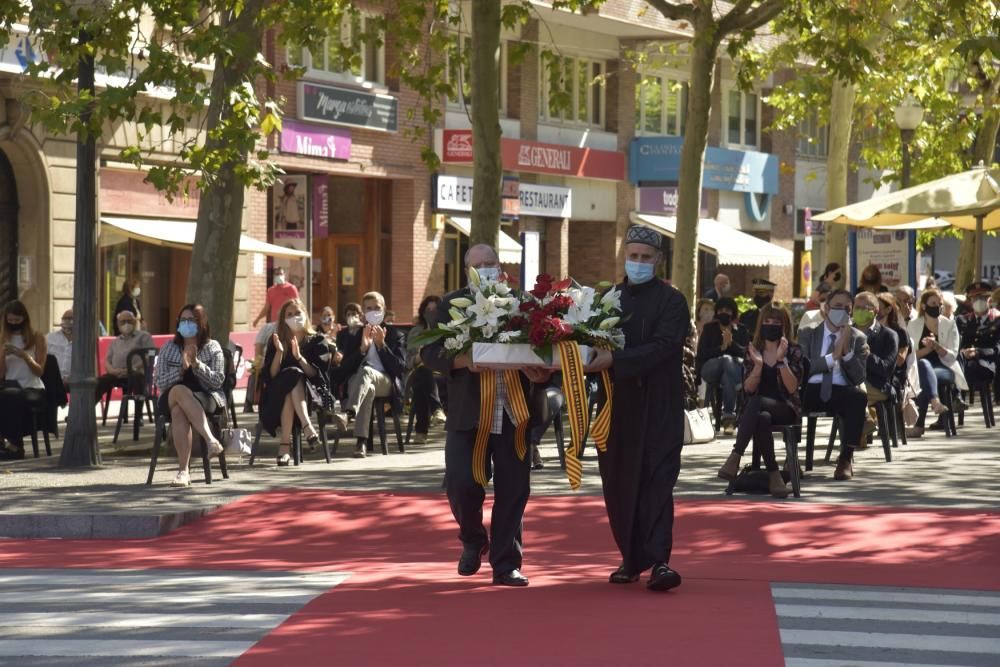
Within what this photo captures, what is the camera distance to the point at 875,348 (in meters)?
17.5

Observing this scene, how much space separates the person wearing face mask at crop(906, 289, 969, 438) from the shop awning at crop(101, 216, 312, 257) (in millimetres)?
11958

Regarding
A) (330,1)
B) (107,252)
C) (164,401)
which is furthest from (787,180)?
(164,401)

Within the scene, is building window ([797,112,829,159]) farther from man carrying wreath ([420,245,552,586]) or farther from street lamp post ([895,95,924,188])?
man carrying wreath ([420,245,552,586])

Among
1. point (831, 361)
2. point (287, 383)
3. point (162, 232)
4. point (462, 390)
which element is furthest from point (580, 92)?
point (462, 390)

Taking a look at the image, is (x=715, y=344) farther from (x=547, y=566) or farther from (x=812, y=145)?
(x=812, y=145)

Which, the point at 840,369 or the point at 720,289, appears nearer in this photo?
the point at 840,369

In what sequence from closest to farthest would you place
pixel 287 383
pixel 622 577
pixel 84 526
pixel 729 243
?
1. pixel 622 577
2. pixel 84 526
3. pixel 287 383
4. pixel 729 243

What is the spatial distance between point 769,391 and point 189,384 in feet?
14.9

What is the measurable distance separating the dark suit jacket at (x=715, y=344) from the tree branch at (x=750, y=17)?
4516 millimetres

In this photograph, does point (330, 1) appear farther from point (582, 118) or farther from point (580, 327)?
point (582, 118)

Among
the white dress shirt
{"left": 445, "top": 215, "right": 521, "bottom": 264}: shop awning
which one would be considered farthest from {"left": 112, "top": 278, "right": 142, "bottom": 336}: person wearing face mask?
the white dress shirt

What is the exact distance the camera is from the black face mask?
1477 cm

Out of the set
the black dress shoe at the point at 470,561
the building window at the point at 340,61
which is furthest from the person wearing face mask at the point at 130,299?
the black dress shoe at the point at 470,561

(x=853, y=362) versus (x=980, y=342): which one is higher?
(x=980, y=342)
